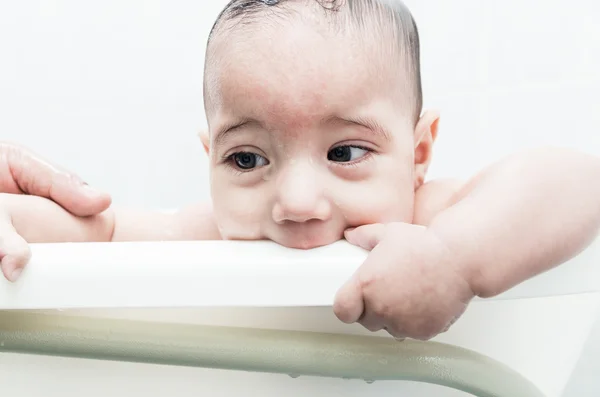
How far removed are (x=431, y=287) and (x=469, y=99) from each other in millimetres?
1024

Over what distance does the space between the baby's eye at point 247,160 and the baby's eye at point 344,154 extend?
0.22ft

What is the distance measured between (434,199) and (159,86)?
0.88 metres

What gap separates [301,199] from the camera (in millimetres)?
686

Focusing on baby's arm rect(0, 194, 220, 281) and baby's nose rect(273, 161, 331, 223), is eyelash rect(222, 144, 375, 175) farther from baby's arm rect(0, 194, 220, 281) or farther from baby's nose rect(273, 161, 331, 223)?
baby's arm rect(0, 194, 220, 281)

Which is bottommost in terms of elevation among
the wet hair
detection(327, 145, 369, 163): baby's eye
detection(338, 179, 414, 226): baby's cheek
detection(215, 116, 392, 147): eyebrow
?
detection(338, 179, 414, 226): baby's cheek

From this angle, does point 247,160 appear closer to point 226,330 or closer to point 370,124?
point 370,124

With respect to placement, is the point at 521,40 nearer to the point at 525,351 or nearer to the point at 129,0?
the point at 129,0

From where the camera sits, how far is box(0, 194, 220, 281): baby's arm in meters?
Answer: 0.58

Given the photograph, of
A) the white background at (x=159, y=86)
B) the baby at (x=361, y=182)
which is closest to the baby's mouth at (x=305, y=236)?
the baby at (x=361, y=182)

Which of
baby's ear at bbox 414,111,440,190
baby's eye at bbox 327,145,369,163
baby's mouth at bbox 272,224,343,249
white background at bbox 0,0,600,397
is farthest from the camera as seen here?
white background at bbox 0,0,600,397

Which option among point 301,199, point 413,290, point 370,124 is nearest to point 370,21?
point 370,124

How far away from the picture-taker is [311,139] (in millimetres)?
735

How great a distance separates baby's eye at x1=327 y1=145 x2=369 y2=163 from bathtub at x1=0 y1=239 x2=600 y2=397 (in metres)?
0.17

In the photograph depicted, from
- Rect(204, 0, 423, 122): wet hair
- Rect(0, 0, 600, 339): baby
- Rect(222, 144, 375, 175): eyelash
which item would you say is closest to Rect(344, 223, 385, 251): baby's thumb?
Rect(0, 0, 600, 339): baby
